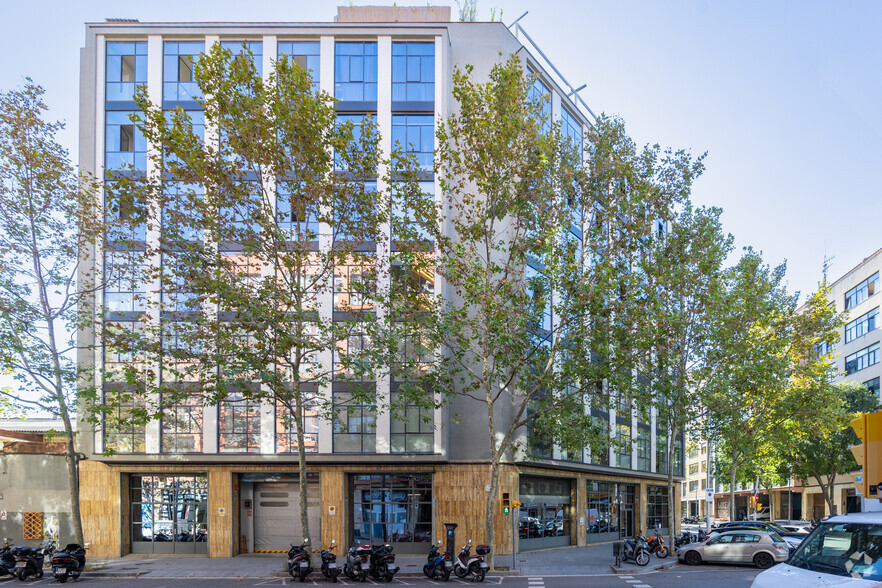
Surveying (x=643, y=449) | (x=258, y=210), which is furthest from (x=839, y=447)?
(x=258, y=210)

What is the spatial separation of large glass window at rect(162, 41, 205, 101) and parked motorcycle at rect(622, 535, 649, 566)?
79.7 ft

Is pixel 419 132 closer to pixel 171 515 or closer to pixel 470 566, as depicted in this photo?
pixel 470 566

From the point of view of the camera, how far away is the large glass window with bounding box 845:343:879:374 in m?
56.8

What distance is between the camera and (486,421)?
28.8 m

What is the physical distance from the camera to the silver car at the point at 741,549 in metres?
24.6

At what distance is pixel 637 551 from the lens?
84.4 feet

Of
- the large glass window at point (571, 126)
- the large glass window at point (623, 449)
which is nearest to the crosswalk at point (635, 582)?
the large glass window at point (623, 449)

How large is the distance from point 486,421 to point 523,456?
2090 millimetres

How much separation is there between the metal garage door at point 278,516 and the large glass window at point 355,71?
16167 millimetres

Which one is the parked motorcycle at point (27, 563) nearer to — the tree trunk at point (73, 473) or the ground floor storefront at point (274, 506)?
the tree trunk at point (73, 473)

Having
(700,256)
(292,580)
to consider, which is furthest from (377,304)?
(700,256)

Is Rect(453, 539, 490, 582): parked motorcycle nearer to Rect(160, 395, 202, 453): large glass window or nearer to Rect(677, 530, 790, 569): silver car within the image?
Rect(677, 530, 790, 569): silver car

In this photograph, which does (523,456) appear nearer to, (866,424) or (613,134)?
(613,134)

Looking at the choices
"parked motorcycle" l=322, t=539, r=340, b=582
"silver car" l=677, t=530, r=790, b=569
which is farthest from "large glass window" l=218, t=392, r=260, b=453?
"silver car" l=677, t=530, r=790, b=569
